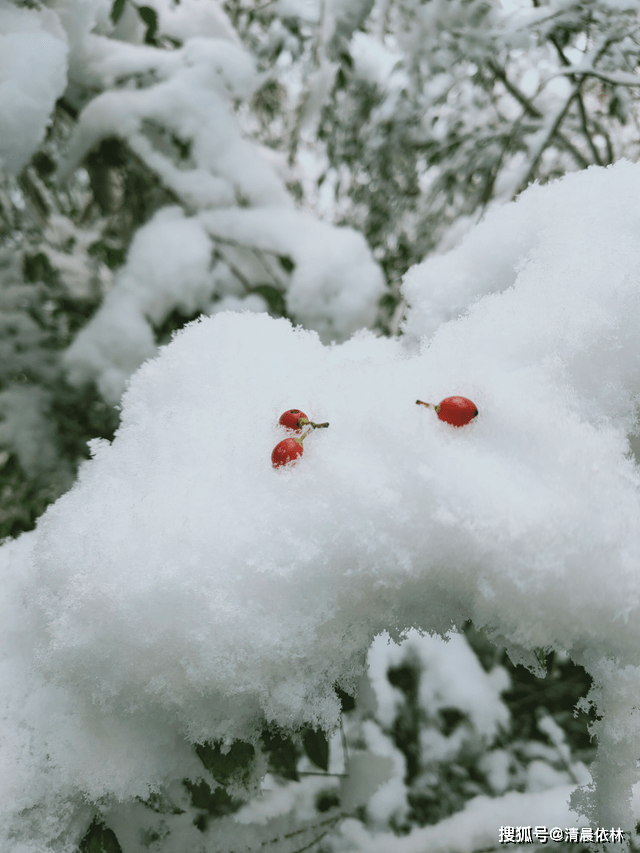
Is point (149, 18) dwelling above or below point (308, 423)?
above

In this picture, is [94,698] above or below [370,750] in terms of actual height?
above

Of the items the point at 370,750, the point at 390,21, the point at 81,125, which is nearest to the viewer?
the point at 370,750

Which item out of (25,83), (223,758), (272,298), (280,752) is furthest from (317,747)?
(25,83)

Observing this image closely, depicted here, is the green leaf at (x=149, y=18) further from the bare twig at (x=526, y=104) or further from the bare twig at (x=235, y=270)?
the bare twig at (x=526, y=104)

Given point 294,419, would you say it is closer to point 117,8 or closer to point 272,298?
point 272,298

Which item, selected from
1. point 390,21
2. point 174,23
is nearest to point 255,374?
point 174,23

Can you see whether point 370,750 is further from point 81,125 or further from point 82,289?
point 81,125
